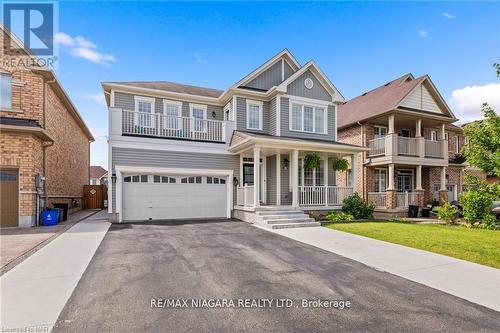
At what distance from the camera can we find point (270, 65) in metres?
15.6

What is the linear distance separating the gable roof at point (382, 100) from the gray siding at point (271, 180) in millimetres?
7130

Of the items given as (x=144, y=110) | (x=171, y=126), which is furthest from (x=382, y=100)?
(x=144, y=110)

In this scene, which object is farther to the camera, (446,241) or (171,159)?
(171,159)

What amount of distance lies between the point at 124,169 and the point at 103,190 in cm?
1214

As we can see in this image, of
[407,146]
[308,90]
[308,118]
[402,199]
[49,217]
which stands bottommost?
[49,217]

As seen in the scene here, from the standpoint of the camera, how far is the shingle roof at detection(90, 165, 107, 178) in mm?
45281

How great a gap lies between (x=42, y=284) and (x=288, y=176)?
39.4 ft

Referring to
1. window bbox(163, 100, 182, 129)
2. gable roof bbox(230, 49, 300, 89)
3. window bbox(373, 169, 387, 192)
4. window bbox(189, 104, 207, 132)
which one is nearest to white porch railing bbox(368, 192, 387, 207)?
window bbox(373, 169, 387, 192)

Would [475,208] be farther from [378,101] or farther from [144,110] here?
[144,110]

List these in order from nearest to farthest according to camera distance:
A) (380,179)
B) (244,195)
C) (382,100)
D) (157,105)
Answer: (244,195) → (157,105) → (382,100) → (380,179)

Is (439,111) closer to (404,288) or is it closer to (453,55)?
(453,55)

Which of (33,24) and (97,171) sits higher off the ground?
(33,24)

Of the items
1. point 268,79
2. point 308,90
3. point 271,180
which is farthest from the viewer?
point 268,79

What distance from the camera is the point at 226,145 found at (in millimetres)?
14094
